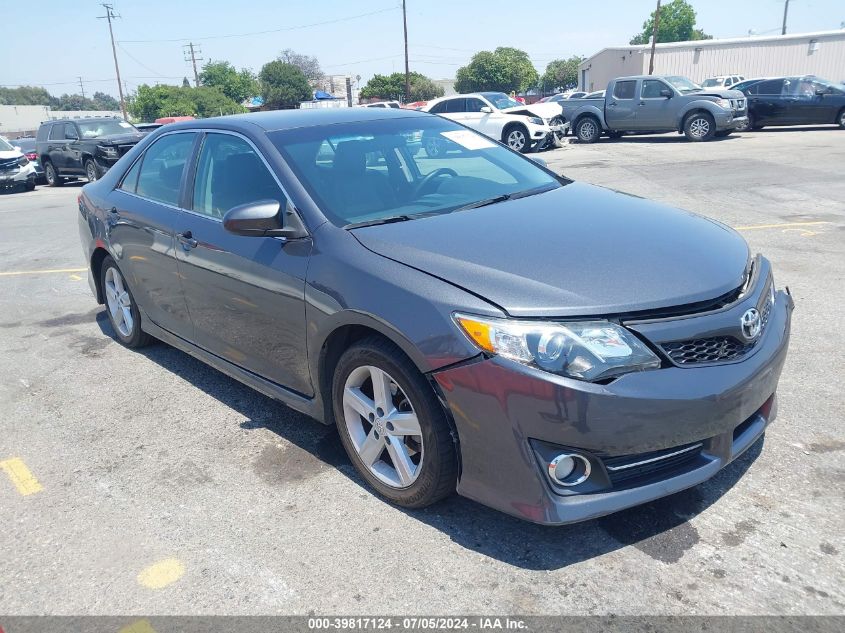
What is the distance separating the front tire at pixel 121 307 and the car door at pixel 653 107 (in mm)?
18279

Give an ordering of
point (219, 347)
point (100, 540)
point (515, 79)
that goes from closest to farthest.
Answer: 1. point (100, 540)
2. point (219, 347)
3. point (515, 79)

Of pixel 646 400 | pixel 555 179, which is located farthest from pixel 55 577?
pixel 555 179

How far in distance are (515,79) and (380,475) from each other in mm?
99490

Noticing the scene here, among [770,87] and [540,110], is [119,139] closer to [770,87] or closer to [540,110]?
[540,110]

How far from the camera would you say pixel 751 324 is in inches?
112

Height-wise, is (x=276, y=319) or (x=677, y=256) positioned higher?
(x=677, y=256)

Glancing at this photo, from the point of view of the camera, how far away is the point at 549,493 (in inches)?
101

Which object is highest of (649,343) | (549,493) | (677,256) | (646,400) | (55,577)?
(677,256)

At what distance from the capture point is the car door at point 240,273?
11.4 ft

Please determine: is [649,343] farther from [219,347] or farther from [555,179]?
[219,347]

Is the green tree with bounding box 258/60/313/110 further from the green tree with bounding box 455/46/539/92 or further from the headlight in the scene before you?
the headlight

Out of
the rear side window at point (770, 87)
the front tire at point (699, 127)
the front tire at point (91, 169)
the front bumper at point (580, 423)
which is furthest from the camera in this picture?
the rear side window at point (770, 87)

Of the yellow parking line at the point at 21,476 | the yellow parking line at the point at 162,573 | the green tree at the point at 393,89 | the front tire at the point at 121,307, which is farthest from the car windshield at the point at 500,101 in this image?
the green tree at the point at 393,89

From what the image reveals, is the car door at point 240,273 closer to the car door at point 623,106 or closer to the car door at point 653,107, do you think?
the car door at point 653,107
